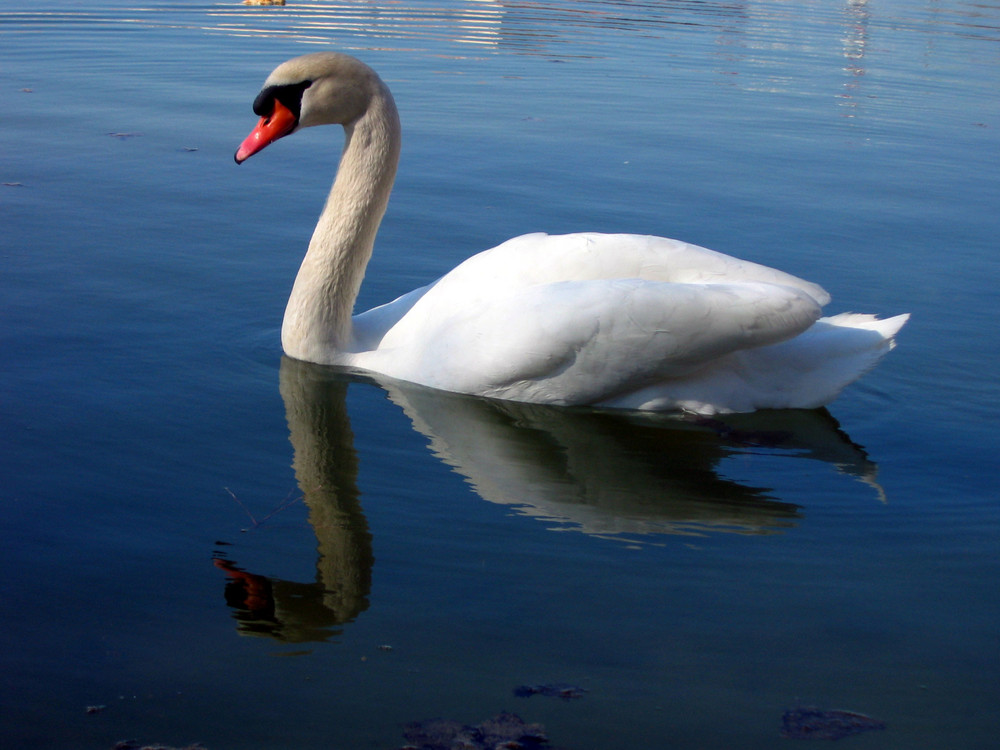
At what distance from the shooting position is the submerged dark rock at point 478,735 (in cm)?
307

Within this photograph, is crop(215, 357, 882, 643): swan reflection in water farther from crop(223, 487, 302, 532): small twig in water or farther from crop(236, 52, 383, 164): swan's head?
crop(236, 52, 383, 164): swan's head

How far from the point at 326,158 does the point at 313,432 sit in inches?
211

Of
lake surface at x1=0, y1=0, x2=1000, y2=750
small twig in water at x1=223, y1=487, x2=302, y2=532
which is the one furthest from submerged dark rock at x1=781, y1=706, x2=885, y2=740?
small twig in water at x1=223, y1=487, x2=302, y2=532

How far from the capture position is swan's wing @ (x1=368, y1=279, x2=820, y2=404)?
5.01 metres

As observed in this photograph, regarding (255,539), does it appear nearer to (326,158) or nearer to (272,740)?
(272,740)

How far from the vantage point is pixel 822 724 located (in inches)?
127

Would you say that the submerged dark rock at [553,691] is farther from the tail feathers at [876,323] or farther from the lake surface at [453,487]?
the tail feathers at [876,323]

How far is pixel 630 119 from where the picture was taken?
11.9 m

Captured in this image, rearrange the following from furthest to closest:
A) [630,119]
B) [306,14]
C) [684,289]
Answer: [306,14] < [630,119] < [684,289]

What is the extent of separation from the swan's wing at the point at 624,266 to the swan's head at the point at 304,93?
121cm

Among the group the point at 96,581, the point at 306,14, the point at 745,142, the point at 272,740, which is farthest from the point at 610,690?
the point at 306,14

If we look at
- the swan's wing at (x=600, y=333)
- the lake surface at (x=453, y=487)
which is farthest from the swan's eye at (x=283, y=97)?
the swan's wing at (x=600, y=333)

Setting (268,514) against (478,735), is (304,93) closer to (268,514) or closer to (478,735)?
(268,514)

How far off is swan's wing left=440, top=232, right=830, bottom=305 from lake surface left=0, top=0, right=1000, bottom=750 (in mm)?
610
